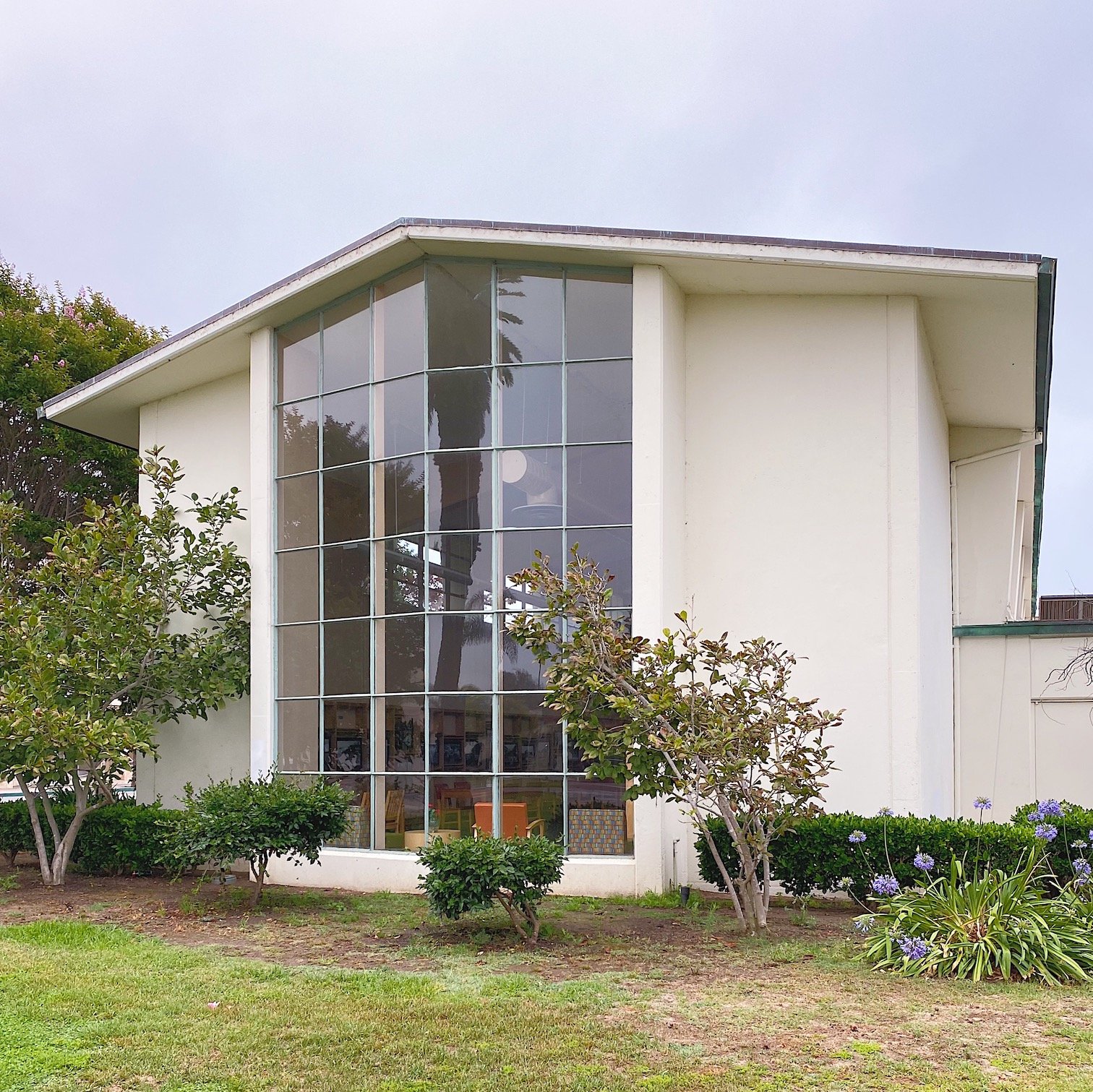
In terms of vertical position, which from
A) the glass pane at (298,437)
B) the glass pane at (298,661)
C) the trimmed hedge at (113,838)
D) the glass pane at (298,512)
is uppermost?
the glass pane at (298,437)

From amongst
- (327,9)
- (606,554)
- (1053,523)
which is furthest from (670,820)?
(1053,523)

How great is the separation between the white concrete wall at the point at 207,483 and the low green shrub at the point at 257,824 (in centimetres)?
381

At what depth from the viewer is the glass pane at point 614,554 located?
13109mm

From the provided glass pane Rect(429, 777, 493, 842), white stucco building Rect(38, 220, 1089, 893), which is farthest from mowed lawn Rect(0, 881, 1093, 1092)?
white stucco building Rect(38, 220, 1089, 893)

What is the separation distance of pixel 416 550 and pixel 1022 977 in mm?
8077

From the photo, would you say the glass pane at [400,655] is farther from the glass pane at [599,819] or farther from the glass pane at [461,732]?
the glass pane at [599,819]

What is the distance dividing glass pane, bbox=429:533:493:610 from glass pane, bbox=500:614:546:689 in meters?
0.56

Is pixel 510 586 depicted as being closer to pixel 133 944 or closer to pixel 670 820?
pixel 670 820

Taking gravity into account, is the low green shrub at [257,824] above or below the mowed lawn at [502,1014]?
above

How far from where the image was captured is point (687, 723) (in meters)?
10.3

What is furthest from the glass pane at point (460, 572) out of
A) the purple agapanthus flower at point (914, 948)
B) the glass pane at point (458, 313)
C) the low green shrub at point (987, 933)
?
the purple agapanthus flower at point (914, 948)

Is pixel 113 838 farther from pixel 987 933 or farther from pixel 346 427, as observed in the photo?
pixel 987 933

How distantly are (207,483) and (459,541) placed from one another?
523 centimetres

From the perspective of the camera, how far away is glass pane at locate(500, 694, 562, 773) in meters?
12.9
